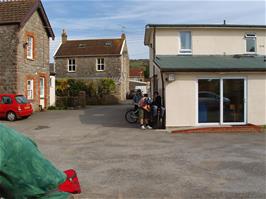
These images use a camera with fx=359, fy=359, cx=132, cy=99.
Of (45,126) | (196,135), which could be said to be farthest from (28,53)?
(196,135)

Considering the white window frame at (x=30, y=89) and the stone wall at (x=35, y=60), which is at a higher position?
the stone wall at (x=35, y=60)

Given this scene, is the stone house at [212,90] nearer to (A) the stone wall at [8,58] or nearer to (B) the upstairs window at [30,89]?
(A) the stone wall at [8,58]

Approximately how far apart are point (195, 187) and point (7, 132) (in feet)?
18.6

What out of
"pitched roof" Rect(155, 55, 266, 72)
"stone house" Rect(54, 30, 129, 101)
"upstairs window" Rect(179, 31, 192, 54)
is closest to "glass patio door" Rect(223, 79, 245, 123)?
"pitched roof" Rect(155, 55, 266, 72)

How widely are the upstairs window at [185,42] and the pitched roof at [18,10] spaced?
1124 centimetres

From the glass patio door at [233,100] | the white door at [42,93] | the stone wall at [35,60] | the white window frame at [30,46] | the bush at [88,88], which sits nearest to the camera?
the glass patio door at [233,100]

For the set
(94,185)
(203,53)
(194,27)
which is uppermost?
(194,27)

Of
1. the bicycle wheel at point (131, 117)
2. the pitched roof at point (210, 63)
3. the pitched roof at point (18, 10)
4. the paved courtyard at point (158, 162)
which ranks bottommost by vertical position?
the paved courtyard at point (158, 162)

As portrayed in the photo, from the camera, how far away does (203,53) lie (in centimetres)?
2053

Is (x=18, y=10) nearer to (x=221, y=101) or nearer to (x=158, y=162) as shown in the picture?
(x=221, y=101)

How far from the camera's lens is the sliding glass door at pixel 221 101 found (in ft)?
56.2

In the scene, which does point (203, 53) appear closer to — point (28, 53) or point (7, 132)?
point (28, 53)

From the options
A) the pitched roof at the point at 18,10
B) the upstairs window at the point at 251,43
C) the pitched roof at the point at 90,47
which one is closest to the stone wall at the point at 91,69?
the pitched roof at the point at 90,47

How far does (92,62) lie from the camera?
4644 centimetres
